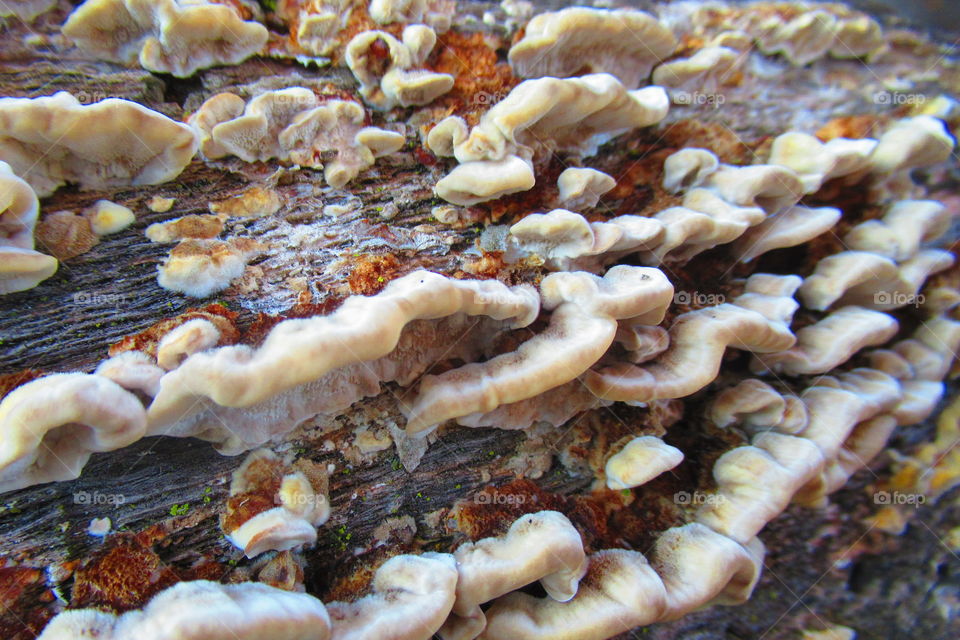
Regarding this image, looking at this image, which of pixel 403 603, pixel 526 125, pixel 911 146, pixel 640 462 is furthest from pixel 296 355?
pixel 911 146

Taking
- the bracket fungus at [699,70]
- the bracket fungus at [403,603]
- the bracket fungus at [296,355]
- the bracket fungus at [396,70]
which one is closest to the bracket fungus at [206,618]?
the bracket fungus at [403,603]

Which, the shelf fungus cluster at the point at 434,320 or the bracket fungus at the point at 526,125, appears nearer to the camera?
the shelf fungus cluster at the point at 434,320

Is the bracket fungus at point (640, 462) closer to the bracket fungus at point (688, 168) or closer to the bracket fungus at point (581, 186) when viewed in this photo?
the bracket fungus at point (581, 186)

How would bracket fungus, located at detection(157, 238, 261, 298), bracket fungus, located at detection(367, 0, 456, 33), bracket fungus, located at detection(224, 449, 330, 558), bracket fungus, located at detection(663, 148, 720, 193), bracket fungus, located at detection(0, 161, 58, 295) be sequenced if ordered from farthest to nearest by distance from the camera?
bracket fungus, located at detection(663, 148, 720, 193)
bracket fungus, located at detection(367, 0, 456, 33)
bracket fungus, located at detection(157, 238, 261, 298)
bracket fungus, located at detection(224, 449, 330, 558)
bracket fungus, located at detection(0, 161, 58, 295)

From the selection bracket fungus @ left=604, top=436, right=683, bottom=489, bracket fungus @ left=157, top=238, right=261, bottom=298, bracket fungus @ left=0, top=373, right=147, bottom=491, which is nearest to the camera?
bracket fungus @ left=0, top=373, right=147, bottom=491

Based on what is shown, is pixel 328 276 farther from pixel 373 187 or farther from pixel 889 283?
pixel 889 283

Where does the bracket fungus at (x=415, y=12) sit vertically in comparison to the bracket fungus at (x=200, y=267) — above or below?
above

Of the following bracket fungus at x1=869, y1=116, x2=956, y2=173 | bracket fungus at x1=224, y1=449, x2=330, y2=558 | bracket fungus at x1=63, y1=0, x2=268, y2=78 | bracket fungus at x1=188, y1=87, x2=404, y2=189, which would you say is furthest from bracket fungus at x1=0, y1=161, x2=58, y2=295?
bracket fungus at x1=869, y1=116, x2=956, y2=173

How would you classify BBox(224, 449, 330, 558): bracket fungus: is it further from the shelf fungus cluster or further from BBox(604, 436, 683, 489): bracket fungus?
BBox(604, 436, 683, 489): bracket fungus
